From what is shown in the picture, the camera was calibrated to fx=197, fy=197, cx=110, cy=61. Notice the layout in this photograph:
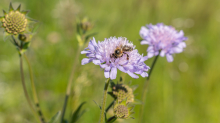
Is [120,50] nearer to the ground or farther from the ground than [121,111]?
farther from the ground

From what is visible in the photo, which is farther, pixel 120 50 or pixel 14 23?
pixel 14 23

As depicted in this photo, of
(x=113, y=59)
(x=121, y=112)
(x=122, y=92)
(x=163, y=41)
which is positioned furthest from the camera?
(x=163, y=41)

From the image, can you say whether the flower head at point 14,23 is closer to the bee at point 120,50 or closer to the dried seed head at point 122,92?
the bee at point 120,50

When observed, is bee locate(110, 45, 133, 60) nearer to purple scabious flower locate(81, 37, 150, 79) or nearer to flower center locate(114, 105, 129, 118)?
purple scabious flower locate(81, 37, 150, 79)

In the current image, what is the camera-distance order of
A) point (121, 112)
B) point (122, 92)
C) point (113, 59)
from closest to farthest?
point (121, 112)
point (113, 59)
point (122, 92)

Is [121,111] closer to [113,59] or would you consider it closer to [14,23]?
[113,59]

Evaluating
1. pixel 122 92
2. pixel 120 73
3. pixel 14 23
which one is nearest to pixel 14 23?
pixel 14 23
